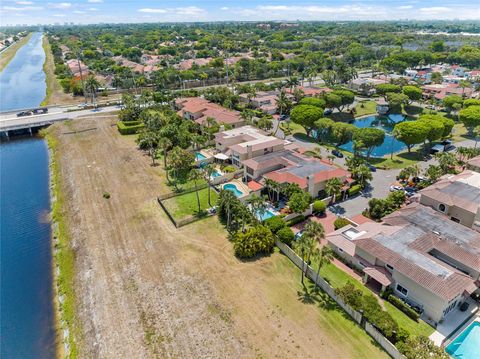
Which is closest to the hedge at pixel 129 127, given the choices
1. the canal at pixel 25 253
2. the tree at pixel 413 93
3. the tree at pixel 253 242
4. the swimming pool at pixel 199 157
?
the canal at pixel 25 253

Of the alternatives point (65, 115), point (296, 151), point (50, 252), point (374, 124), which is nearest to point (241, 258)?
point (50, 252)

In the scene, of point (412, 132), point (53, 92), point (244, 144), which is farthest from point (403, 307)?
point (53, 92)

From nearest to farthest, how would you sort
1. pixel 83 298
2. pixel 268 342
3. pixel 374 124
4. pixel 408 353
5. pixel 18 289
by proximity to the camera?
pixel 408 353 < pixel 268 342 < pixel 83 298 < pixel 18 289 < pixel 374 124

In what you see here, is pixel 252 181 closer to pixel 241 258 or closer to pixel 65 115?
pixel 241 258

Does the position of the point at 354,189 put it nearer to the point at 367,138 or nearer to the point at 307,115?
the point at 367,138

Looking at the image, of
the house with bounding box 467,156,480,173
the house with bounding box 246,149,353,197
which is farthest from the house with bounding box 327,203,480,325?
the house with bounding box 467,156,480,173

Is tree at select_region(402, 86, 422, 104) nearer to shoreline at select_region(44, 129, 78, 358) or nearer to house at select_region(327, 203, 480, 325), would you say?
house at select_region(327, 203, 480, 325)
